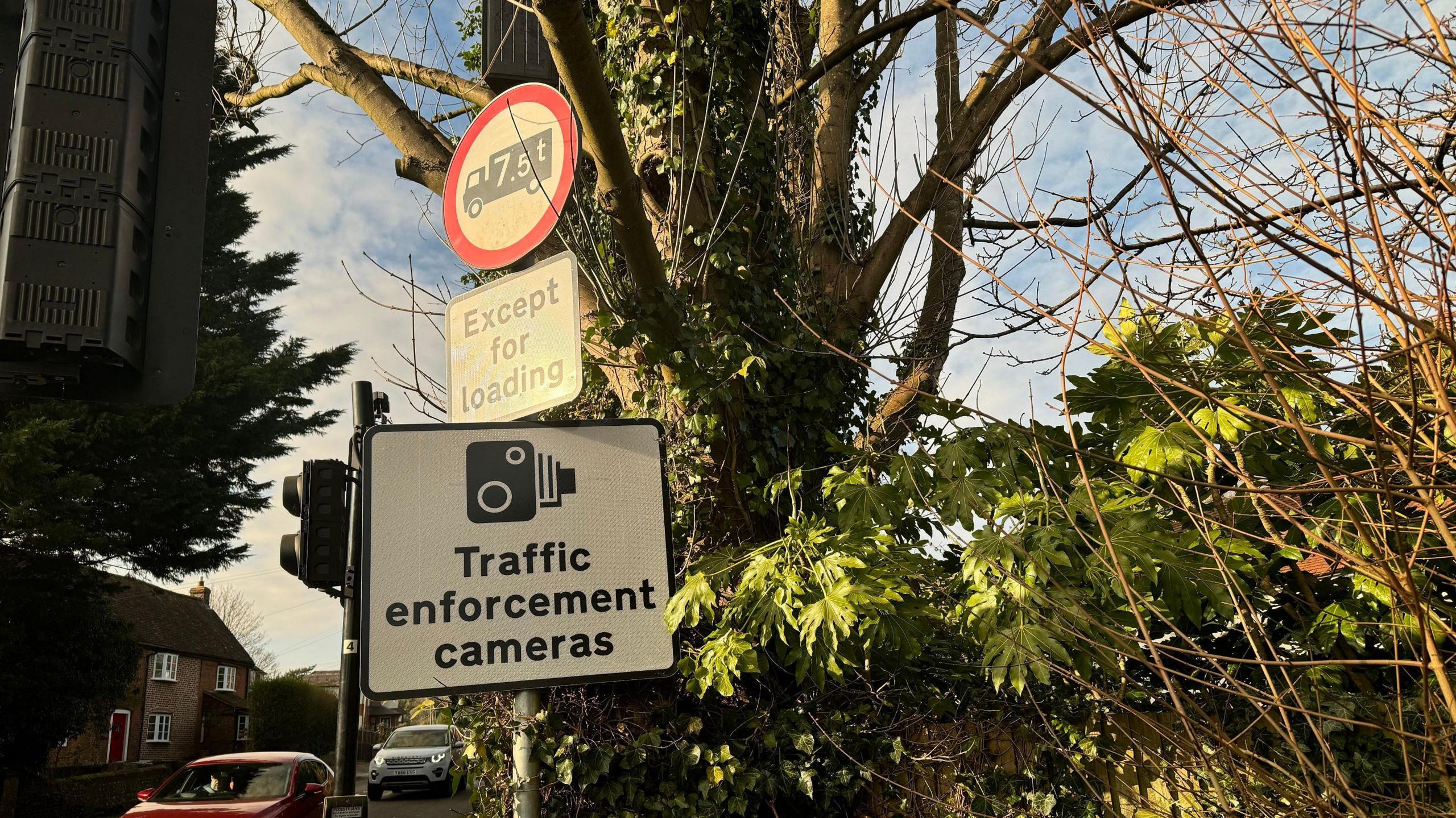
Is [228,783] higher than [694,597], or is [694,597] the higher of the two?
[694,597]

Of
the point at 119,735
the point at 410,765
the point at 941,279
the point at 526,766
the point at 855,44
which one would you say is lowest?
the point at 410,765

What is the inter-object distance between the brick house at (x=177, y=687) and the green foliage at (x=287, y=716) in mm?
1242

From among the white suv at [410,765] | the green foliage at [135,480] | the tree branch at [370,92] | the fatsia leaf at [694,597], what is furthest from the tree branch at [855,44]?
the white suv at [410,765]

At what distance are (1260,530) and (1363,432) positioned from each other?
0.48 meters

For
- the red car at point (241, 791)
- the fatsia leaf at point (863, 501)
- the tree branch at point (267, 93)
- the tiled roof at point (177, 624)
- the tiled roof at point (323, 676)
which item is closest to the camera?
the fatsia leaf at point (863, 501)

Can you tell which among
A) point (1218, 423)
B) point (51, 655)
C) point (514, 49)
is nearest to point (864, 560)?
point (1218, 423)

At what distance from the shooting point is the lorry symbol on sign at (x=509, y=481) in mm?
2430

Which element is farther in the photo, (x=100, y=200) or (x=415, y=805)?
(x=415, y=805)

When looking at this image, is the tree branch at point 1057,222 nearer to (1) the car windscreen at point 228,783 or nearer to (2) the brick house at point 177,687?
(1) the car windscreen at point 228,783

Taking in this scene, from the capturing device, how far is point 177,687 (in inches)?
1350

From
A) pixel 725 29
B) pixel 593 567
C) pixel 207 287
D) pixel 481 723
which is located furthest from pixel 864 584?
pixel 207 287

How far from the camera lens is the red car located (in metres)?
10.6

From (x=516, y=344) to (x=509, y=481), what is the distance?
377mm

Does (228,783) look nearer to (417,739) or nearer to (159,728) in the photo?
(417,739)
